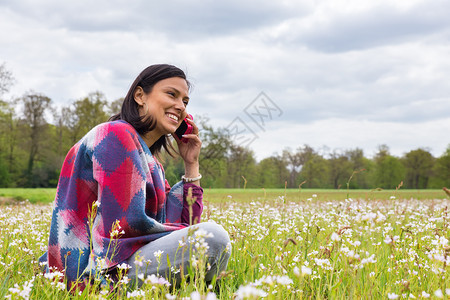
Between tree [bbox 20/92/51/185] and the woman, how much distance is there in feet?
134

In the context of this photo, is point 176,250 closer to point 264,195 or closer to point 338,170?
point 264,195

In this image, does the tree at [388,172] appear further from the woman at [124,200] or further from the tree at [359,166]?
the woman at [124,200]

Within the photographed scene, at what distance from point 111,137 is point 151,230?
0.74m

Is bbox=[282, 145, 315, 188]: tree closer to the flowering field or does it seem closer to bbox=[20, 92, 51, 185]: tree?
bbox=[20, 92, 51, 185]: tree

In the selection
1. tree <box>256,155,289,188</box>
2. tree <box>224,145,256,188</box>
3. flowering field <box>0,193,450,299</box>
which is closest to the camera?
flowering field <box>0,193,450,299</box>

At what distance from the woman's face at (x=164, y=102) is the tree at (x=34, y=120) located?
40910 millimetres

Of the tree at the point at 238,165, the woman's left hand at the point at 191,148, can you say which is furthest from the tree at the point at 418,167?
the woman's left hand at the point at 191,148

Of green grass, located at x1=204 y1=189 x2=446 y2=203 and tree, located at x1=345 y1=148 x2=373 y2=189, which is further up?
tree, located at x1=345 y1=148 x2=373 y2=189

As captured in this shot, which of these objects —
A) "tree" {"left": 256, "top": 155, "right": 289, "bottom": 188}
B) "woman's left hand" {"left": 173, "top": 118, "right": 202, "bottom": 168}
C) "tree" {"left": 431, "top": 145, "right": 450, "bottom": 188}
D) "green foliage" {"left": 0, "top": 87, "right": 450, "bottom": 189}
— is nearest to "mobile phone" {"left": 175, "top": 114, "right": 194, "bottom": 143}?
"woman's left hand" {"left": 173, "top": 118, "right": 202, "bottom": 168}

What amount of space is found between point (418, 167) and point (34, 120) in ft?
183

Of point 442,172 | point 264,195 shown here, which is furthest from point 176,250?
point 442,172

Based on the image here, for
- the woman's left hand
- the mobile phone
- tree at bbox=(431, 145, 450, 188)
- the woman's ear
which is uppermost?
tree at bbox=(431, 145, 450, 188)

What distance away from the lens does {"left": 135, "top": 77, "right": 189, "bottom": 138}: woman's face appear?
344 cm

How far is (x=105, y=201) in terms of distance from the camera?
2809mm
